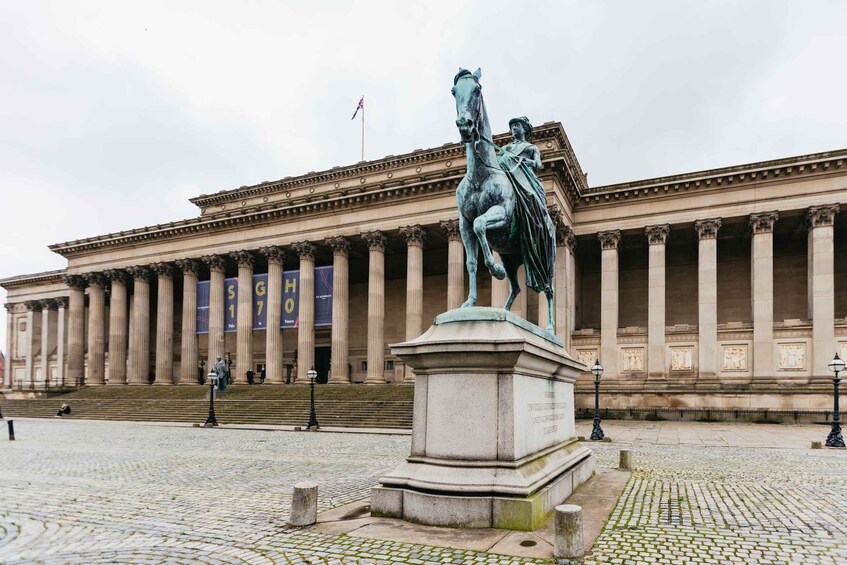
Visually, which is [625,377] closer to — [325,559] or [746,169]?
[746,169]

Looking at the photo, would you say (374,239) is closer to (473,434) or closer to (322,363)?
(322,363)

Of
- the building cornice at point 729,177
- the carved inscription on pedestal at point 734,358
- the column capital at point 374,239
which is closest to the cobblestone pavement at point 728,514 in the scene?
the carved inscription on pedestal at point 734,358

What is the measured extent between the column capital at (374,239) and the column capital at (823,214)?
25996mm

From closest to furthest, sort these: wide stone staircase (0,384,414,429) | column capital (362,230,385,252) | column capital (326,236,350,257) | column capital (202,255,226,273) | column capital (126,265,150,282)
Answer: wide stone staircase (0,384,414,429)
column capital (362,230,385,252)
column capital (326,236,350,257)
column capital (202,255,226,273)
column capital (126,265,150,282)

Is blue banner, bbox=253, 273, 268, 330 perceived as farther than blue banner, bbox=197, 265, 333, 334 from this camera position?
Yes

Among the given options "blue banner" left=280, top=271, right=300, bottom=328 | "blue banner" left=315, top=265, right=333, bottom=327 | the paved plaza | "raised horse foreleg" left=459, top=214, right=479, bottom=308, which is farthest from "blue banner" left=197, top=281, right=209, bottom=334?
"raised horse foreleg" left=459, top=214, right=479, bottom=308

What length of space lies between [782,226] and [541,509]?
38.4 metres

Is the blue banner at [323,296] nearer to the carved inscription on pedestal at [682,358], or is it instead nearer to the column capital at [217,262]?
the column capital at [217,262]

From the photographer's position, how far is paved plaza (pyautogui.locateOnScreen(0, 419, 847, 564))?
6777 millimetres

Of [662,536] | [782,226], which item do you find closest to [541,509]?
[662,536]

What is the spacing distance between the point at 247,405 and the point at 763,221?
108ft

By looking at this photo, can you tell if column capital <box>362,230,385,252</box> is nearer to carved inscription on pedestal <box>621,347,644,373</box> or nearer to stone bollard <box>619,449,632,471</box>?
carved inscription on pedestal <box>621,347,644,373</box>

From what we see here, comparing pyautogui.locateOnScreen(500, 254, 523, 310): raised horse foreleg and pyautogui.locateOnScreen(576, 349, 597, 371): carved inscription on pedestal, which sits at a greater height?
pyautogui.locateOnScreen(500, 254, 523, 310): raised horse foreleg

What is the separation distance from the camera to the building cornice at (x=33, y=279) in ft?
212
